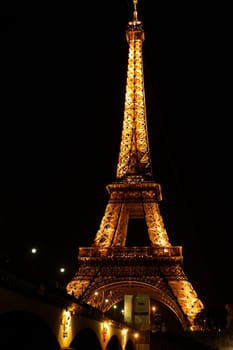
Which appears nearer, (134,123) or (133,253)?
(133,253)

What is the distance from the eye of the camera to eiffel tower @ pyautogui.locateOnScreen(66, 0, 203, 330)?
36.8 meters

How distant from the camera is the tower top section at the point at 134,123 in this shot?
47.2m

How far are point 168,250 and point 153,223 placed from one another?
3686mm

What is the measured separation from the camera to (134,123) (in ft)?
165

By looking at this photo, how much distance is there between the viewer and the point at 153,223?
42.4m

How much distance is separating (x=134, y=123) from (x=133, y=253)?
A: 16817 millimetres

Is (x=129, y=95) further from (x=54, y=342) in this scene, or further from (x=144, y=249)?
(x=54, y=342)

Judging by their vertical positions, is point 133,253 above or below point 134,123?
below

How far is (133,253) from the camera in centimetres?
4006

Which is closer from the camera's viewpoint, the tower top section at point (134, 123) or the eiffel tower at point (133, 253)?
the eiffel tower at point (133, 253)

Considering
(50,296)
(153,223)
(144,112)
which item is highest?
(144,112)

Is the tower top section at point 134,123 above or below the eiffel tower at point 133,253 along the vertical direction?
above

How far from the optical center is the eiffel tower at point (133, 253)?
36.8 metres

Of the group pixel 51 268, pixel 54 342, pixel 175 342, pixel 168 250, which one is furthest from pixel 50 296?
pixel 51 268
